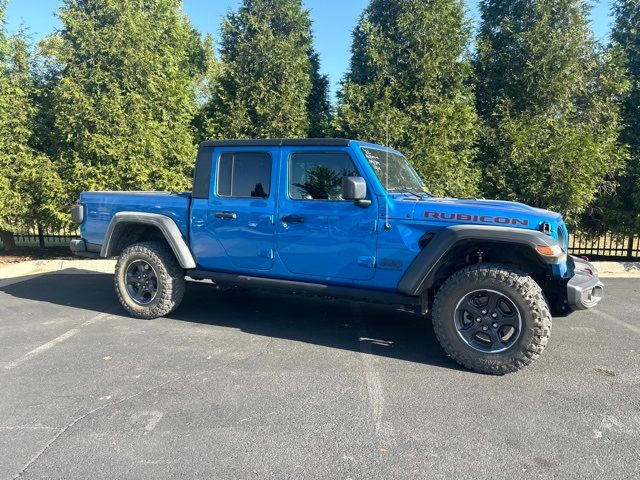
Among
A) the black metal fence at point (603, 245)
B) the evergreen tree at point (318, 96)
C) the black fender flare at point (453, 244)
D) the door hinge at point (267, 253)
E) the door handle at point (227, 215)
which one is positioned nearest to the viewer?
the black fender flare at point (453, 244)

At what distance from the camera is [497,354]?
12.8 ft

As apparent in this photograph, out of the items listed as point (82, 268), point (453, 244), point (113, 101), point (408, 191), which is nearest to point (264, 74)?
point (113, 101)

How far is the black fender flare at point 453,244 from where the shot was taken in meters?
3.75

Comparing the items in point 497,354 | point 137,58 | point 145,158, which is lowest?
point 497,354

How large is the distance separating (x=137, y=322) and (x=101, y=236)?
122cm

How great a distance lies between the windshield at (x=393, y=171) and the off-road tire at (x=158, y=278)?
8.39 ft

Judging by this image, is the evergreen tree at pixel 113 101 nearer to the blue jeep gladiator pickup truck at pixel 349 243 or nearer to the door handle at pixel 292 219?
the blue jeep gladiator pickup truck at pixel 349 243

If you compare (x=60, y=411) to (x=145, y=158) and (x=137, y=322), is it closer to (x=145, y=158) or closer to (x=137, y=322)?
(x=137, y=322)

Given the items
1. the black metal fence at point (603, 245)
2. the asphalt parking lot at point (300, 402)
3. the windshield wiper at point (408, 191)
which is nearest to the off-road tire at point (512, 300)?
the asphalt parking lot at point (300, 402)

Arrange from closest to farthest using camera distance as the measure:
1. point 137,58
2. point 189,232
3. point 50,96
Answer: point 189,232, point 137,58, point 50,96

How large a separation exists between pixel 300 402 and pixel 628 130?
31.2 ft

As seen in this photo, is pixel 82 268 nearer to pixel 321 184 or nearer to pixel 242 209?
Answer: pixel 242 209

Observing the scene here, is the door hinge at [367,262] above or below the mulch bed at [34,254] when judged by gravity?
above

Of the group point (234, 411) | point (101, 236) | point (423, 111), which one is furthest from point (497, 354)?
point (423, 111)
